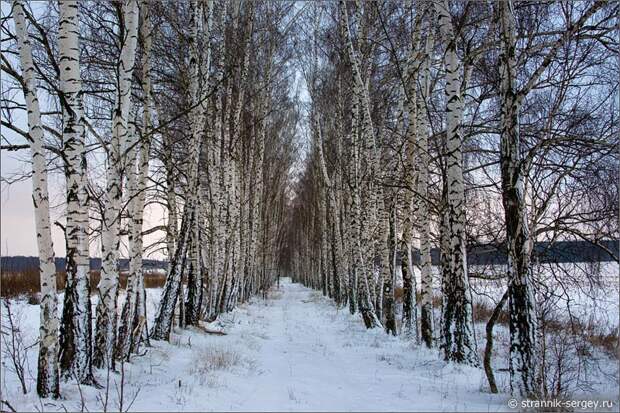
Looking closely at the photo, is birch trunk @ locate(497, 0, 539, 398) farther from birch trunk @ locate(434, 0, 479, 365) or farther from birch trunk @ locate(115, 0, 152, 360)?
birch trunk @ locate(115, 0, 152, 360)

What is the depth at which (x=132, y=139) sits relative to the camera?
7.47 metres

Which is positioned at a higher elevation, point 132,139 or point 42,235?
point 132,139

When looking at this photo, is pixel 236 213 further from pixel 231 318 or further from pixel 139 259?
pixel 139 259

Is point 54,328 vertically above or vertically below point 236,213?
below

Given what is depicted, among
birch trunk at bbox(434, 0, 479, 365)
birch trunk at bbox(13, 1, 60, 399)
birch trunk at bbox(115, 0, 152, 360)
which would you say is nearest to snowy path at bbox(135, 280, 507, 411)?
birch trunk at bbox(434, 0, 479, 365)

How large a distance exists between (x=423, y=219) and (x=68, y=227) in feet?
19.8

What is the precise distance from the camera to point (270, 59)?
53.0ft

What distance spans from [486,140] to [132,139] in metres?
7.98

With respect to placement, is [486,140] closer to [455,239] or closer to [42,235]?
[455,239]

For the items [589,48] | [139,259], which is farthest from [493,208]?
[139,259]

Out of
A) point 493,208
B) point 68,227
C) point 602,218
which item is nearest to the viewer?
point 68,227

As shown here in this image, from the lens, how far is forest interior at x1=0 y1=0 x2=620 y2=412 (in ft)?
16.3

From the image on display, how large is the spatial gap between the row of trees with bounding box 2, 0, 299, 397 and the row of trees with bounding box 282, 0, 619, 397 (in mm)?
3211

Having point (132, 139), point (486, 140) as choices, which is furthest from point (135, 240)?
point (486, 140)
